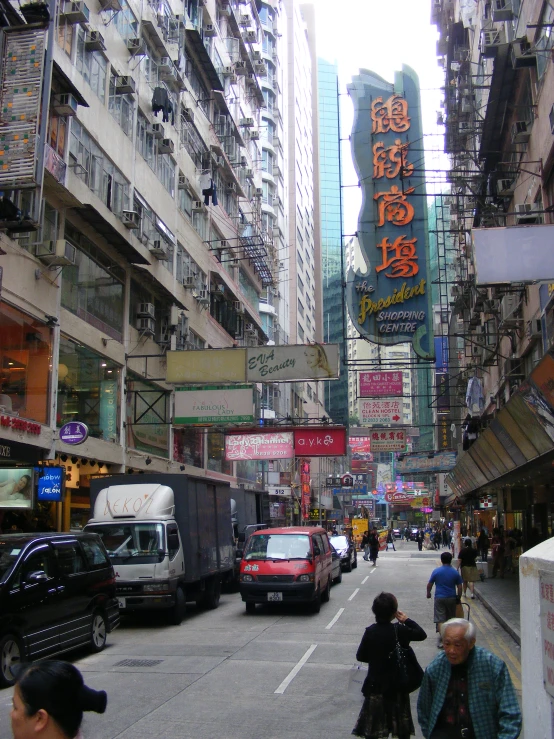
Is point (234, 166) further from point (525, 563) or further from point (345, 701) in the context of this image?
point (525, 563)

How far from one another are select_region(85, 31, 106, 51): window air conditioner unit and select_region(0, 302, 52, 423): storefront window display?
893cm

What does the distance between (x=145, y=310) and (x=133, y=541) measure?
13.0m

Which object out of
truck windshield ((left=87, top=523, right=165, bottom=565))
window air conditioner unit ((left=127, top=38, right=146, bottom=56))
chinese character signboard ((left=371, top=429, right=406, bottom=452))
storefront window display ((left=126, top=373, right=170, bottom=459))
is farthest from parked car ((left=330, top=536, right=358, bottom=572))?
window air conditioner unit ((left=127, top=38, right=146, bottom=56))

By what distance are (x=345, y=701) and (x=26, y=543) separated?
4.96m

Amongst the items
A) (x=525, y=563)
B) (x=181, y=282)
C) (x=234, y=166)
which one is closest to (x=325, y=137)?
(x=234, y=166)

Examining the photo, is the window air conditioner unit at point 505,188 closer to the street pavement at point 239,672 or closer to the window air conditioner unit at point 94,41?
the street pavement at point 239,672

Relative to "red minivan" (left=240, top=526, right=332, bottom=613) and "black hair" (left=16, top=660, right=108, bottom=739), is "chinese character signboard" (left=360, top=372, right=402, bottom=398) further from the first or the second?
"black hair" (left=16, top=660, right=108, bottom=739)

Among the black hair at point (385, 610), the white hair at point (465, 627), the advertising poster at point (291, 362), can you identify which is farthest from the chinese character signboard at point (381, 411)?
the white hair at point (465, 627)

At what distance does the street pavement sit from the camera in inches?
307

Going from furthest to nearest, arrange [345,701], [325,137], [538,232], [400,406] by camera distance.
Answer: [325,137]
[400,406]
[538,232]
[345,701]

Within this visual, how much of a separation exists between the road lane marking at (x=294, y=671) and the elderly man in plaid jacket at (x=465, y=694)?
5.36 meters

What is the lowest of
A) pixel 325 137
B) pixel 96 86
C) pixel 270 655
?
pixel 270 655

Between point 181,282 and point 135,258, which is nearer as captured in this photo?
point 135,258

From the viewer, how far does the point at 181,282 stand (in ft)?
107
